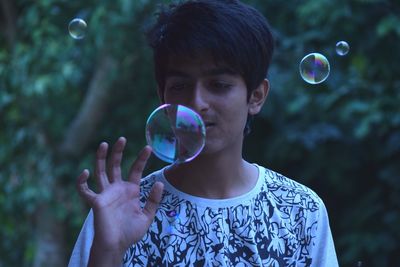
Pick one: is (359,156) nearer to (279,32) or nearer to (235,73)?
(279,32)

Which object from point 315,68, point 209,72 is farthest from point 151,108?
point 209,72

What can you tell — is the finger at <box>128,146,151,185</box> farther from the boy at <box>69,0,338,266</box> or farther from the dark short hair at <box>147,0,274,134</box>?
the dark short hair at <box>147,0,274,134</box>

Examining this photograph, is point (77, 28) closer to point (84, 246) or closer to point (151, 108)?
point (84, 246)

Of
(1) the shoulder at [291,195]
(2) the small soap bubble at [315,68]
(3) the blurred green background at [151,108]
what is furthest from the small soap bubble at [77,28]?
(1) the shoulder at [291,195]

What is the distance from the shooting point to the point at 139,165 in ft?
5.70

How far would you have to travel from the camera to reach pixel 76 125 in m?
5.58

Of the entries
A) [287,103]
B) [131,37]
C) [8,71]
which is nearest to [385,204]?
[287,103]

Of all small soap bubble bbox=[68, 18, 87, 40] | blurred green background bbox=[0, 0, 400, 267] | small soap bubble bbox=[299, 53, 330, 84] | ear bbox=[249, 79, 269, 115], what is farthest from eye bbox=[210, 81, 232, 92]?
blurred green background bbox=[0, 0, 400, 267]

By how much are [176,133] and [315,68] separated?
2.72ft

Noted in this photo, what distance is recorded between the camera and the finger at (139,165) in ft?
5.67

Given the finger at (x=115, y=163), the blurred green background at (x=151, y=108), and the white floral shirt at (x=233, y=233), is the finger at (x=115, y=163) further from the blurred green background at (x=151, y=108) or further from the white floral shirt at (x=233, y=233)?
the blurred green background at (x=151, y=108)

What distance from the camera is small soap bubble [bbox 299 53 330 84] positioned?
271 cm

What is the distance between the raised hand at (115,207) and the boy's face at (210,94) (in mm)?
168

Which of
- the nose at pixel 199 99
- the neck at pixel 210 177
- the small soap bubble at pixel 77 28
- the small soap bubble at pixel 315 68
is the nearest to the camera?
the nose at pixel 199 99
